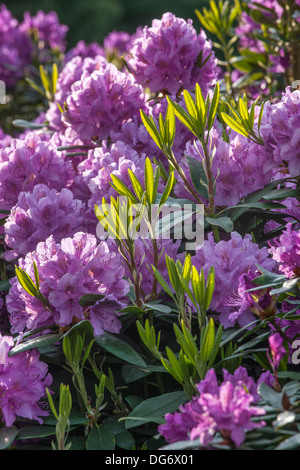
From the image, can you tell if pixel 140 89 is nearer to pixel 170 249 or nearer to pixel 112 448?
pixel 170 249

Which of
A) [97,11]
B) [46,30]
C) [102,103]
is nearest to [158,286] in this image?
[102,103]

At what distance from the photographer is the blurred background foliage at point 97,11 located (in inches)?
465

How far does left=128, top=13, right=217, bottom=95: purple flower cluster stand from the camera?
196cm

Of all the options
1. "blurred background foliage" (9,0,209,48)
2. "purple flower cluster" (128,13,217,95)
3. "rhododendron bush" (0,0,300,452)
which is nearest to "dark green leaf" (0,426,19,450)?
"rhododendron bush" (0,0,300,452)

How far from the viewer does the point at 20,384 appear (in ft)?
4.34

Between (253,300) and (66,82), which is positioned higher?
(66,82)

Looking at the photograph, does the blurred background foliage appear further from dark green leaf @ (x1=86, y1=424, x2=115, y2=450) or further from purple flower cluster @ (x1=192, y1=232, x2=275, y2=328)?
dark green leaf @ (x1=86, y1=424, x2=115, y2=450)

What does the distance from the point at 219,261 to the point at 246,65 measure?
73.7 inches

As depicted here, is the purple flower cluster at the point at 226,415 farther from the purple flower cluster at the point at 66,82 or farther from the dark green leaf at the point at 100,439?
the purple flower cluster at the point at 66,82

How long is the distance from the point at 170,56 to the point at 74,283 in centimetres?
93

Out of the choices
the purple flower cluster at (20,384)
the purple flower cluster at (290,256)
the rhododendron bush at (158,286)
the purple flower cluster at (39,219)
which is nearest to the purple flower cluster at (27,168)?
the rhododendron bush at (158,286)

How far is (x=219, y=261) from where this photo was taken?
1.42 m

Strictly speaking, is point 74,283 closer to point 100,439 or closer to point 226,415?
point 100,439

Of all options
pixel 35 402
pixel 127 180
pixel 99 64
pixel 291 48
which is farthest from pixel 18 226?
pixel 291 48
